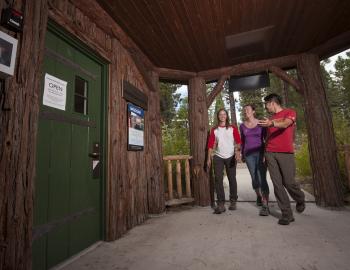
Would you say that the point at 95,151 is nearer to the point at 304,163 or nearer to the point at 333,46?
the point at 333,46

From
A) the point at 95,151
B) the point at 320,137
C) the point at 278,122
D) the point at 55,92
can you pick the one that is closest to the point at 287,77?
the point at 320,137

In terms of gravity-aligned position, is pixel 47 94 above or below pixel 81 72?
below

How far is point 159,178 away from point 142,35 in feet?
8.41

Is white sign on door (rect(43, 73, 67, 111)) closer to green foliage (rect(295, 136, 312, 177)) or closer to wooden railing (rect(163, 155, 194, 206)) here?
wooden railing (rect(163, 155, 194, 206))

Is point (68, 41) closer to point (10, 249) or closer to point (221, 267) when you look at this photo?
point (10, 249)

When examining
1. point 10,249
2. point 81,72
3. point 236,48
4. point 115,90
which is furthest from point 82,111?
point 236,48

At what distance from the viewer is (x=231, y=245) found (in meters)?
2.30

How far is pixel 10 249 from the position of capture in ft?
4.59

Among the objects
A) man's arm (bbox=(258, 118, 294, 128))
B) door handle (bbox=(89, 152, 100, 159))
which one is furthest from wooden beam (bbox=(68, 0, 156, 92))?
man's arm (bbox=(258, 118, 294, 128))

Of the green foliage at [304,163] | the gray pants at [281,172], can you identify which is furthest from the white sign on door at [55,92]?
the green foliage at [304,163]

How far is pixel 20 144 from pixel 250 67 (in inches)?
172

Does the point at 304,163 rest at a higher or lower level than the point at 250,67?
lower

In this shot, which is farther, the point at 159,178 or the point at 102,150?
the point at 159,178

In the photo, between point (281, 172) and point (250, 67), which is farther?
point (250, 67)
